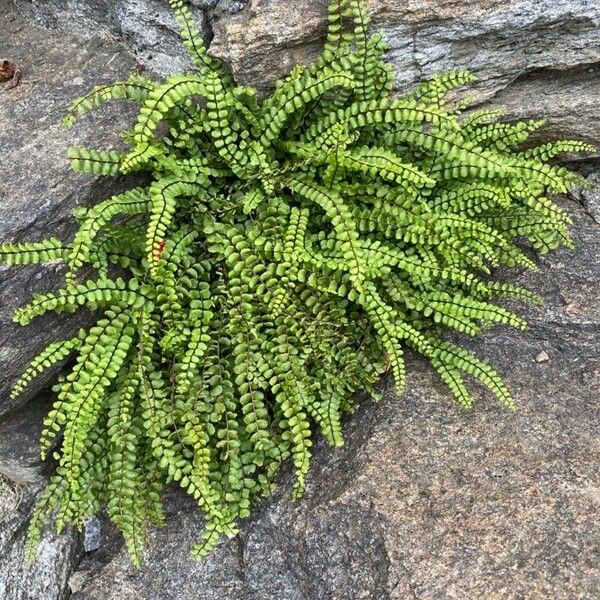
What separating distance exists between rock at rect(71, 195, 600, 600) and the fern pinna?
0.21 metres

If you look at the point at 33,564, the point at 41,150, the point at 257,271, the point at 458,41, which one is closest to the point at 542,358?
the point at 257,271

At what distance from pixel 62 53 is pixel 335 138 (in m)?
2.33

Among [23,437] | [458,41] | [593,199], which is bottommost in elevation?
[593,199]

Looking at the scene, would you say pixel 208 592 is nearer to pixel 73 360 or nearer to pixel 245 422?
pixel 245 422

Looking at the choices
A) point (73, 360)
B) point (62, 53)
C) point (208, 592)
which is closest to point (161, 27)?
point (62, 53)

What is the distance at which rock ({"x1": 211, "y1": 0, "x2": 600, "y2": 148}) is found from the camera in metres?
4.46

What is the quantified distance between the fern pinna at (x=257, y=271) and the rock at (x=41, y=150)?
23 centimetres

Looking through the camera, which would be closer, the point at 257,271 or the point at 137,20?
the point at 257,271

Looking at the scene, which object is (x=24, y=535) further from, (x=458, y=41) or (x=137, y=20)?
(x=458, y=41)

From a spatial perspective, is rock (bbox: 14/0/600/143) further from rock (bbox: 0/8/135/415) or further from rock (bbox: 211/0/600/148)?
rock (bbox: 0/8/135/415)

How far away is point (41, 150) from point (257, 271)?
5.71ft

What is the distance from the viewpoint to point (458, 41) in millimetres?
4723

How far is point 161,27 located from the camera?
16.0 ft

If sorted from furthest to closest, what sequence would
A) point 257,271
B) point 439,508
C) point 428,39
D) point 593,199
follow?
1. point 593,199
2. point 428,39
3. point 257,271
4. point 439,508
